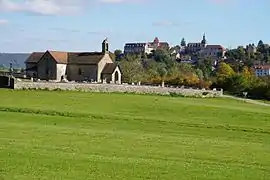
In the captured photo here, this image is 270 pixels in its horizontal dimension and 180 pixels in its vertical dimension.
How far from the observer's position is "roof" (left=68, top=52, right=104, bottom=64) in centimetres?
9775

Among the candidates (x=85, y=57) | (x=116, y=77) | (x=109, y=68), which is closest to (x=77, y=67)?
(x=85, y=57)

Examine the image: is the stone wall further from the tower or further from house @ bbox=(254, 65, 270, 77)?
house @ bbox=(254, 65, 270, 77)

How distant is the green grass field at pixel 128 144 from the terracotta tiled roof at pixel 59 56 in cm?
4917

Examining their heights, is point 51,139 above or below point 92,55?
below

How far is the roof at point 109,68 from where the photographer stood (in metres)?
96.7

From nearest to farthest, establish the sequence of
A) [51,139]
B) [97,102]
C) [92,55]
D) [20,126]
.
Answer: [51,139]
[20,126]
[97,102]
[92,55]

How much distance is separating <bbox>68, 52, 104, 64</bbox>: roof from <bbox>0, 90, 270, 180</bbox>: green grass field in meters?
49.9

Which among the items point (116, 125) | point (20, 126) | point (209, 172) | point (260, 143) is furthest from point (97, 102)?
point (209, 172)

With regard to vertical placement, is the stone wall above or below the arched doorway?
below

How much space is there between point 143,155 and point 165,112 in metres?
27.1

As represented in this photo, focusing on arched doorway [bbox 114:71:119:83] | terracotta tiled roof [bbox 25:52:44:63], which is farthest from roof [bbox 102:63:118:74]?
terracotta tiled roof [bbox 25:52:44:63]

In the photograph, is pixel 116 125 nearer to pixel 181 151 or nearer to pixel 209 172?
pixel 181 151

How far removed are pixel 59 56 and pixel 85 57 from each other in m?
4.70

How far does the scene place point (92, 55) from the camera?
3915 inches
